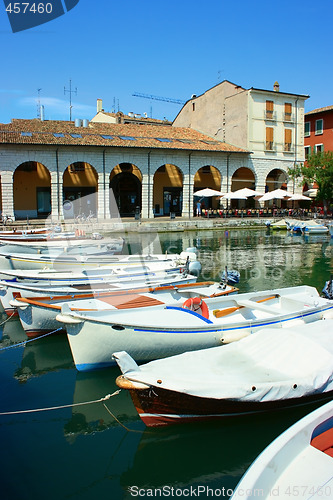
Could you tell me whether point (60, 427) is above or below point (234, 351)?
below

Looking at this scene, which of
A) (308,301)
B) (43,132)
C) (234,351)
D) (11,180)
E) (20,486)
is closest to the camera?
(20,486)

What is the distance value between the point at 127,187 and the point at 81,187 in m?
3.87

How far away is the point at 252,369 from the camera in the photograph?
5805 mm

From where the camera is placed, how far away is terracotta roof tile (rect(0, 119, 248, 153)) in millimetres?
29047

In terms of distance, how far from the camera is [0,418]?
6.15 m

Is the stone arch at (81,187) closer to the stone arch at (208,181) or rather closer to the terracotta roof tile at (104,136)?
the terracotta roof tile at (104,136)

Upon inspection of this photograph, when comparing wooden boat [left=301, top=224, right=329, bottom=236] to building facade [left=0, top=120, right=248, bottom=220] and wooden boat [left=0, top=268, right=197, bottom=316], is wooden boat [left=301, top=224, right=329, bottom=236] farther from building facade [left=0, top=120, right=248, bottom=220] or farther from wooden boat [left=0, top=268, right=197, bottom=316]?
wooden boat [left=0, top=268, right=197, bottom=316]

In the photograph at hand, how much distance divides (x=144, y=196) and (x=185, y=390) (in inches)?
1103

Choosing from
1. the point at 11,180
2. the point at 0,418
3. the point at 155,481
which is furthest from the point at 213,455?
the point at 11,180

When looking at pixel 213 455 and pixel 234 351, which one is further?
pixel 234 351

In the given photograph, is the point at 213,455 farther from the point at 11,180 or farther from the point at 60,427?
the point at 11,180

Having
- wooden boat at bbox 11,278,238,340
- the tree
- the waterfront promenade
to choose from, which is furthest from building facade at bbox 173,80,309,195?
wooden boat at bbox 11,278,238,340

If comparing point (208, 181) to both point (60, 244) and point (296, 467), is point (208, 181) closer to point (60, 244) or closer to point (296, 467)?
point (60, 244)

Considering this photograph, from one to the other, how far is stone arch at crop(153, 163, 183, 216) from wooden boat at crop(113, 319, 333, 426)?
29.5m
